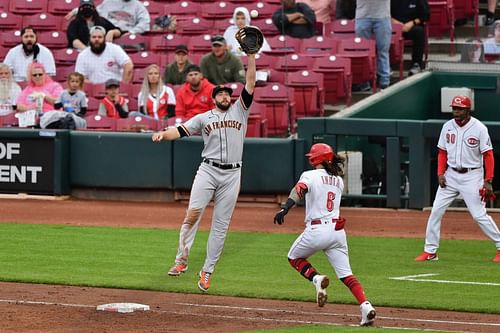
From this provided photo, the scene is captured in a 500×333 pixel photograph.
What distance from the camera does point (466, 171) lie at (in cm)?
1310

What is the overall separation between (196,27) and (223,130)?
33.4ft

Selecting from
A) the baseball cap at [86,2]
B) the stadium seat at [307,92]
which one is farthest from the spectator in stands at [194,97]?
the baseball cap at [86,2]

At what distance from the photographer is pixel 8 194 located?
1875 cm

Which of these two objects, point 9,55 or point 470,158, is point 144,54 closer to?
point 9,55

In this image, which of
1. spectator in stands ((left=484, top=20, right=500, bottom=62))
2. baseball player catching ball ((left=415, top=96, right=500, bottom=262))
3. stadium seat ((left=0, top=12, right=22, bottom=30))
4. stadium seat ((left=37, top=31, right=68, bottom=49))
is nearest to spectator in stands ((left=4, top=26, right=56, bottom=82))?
stadium seat ((left=37, top=31, right=68, bottom=49))

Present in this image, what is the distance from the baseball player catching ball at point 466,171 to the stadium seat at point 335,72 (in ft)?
19.8

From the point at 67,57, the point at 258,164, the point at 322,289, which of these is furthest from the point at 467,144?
the point at 67,57

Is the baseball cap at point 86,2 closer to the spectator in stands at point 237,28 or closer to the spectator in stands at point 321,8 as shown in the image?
the spectator in stands at point 237,28

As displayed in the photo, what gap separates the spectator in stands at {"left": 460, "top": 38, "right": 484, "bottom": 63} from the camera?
65.2 feet

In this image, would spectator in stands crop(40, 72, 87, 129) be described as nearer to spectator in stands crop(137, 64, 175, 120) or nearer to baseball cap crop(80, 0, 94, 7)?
spectator in stands crop(137, 64, 175, 120)

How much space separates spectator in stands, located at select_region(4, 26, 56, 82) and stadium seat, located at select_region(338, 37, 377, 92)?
4807 millimetres

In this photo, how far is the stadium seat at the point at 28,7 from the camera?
22.7 metres

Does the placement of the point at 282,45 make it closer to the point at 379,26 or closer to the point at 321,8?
the point at 379,26

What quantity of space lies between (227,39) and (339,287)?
889 cm
